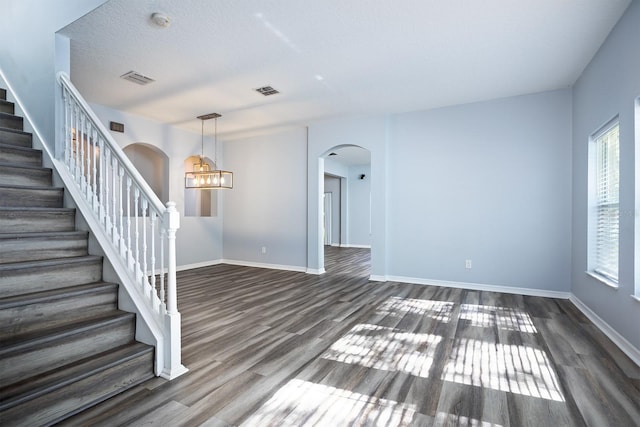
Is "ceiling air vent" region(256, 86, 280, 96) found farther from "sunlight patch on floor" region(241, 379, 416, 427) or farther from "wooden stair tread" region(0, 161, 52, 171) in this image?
"sunlight patch on floor" region(241, 379, 416, 427)

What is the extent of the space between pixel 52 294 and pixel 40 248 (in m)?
0.48

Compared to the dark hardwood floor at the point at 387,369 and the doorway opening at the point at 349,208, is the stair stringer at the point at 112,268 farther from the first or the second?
the doorway opening at the point at 349,208

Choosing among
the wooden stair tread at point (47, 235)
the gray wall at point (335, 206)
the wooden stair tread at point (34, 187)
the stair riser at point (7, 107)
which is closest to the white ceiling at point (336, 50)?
the stair riser at point (7, 107)

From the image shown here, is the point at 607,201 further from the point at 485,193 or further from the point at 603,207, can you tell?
the point at 485,193

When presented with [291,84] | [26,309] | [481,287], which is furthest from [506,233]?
[26,309]

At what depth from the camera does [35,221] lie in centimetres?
248

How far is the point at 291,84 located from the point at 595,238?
4.04 m

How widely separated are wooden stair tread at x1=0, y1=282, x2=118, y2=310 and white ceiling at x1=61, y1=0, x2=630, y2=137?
2289 millimetres

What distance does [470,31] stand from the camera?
9.77ft

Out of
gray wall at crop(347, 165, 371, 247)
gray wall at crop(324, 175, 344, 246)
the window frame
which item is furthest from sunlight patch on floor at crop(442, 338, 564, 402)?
gray wall at crop(324, 175, 344, 246)

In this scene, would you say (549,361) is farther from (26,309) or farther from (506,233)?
(26,309)

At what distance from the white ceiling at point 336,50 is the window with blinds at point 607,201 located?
0.96 metres

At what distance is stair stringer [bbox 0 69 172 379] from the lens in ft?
7.21

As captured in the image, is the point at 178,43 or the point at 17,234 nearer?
the point at 17,234
